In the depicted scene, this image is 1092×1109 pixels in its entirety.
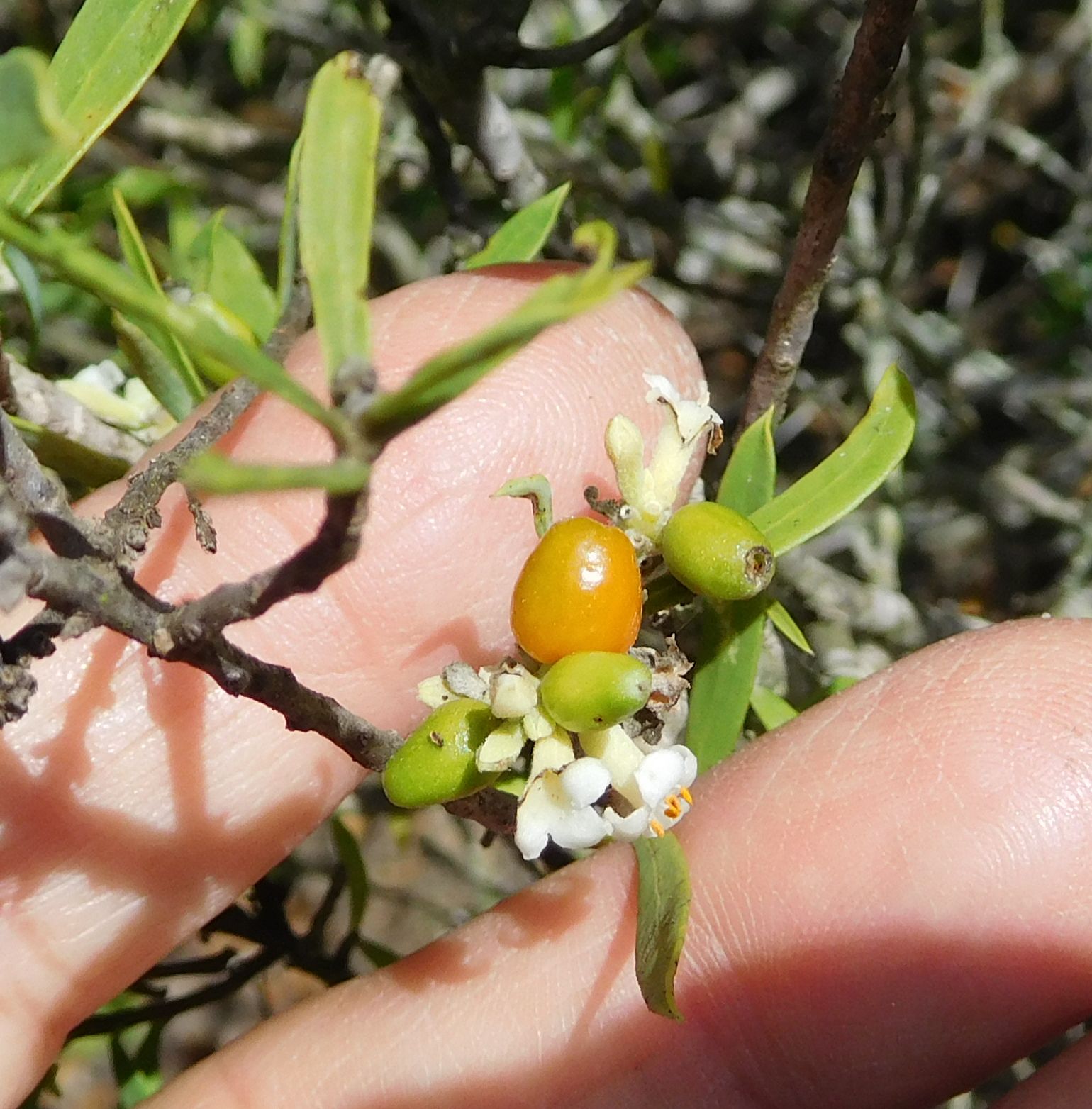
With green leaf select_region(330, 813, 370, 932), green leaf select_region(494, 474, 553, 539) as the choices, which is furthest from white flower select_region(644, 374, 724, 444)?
green leaf select_region(330, 813, 370, 932)

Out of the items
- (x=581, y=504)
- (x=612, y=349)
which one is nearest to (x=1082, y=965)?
(x=581, y=504)

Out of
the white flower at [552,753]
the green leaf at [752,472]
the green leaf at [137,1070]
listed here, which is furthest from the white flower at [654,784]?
the green leaf at [137,1070]

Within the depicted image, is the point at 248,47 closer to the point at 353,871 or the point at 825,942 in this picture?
the point at 353,871

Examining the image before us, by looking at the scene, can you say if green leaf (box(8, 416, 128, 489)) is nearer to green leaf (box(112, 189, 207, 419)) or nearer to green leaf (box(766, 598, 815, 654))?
green leaf (box(112, 189, 207, 419))

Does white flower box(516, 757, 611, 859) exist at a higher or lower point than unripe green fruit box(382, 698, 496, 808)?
lower

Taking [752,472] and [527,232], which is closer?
[752,472]

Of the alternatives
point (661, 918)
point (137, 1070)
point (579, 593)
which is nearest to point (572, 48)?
point (579, 593)
